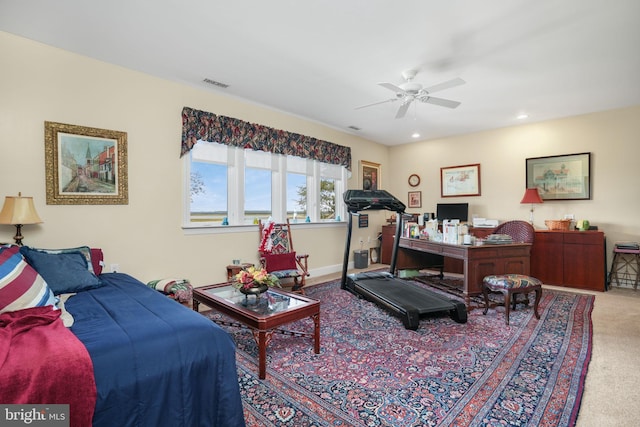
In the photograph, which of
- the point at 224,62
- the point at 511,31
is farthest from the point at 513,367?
the point at 224,62

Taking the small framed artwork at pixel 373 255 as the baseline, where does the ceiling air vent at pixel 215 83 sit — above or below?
above

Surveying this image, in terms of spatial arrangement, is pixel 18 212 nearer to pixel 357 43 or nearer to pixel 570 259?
pixel 357 43

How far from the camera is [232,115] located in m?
4.41

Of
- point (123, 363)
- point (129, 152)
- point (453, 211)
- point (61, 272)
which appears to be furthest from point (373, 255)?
point (123, 363)

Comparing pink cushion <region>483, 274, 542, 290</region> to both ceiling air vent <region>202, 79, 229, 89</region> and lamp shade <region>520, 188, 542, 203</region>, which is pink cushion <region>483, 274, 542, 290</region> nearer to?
lamp shade <region>520, 188, 542, 203</region>

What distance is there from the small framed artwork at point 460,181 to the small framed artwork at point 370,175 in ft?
A: 4.60

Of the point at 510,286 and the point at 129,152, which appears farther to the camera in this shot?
the point at 129,152

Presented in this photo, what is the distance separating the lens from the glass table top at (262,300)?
257 cm

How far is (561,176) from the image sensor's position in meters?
5.25

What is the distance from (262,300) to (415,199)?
515cm

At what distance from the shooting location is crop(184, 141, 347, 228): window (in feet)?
13.8

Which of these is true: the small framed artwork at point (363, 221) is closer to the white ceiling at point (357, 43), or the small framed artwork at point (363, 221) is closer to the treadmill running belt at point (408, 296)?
the treadmill running belt at point (408, 296)

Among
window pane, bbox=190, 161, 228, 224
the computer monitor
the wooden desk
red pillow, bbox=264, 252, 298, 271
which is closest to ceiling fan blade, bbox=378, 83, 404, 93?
the wooden desk

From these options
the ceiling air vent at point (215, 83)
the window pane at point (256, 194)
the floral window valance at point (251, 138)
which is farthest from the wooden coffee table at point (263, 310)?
the ceiling air vent at point (215, 83)
